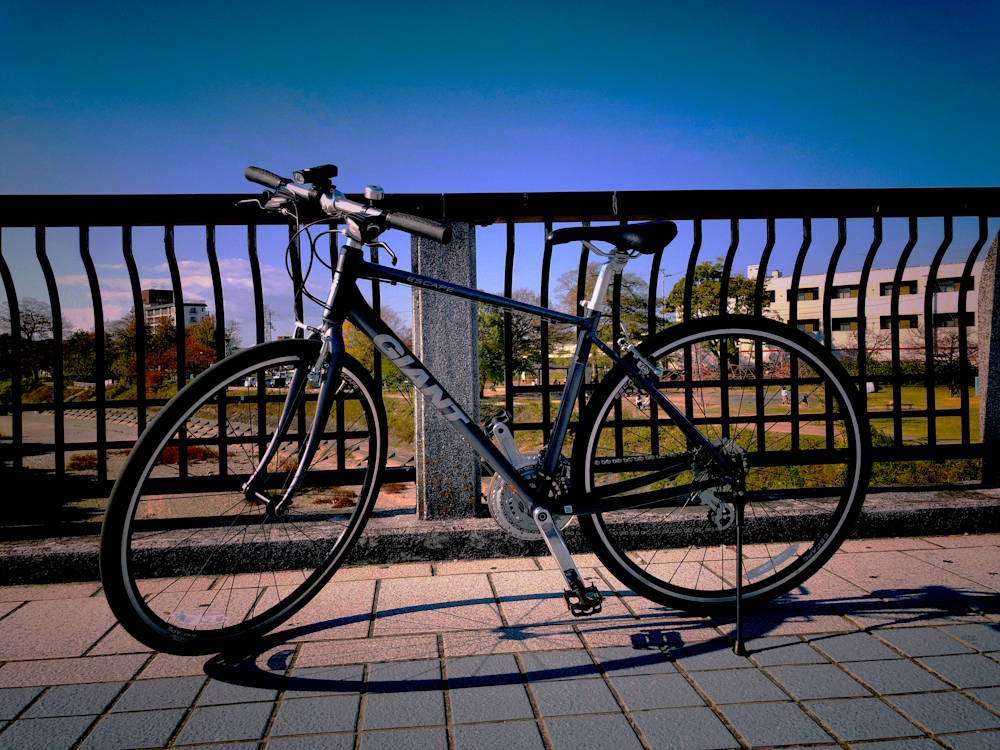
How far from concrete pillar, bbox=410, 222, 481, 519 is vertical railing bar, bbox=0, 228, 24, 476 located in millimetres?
1936

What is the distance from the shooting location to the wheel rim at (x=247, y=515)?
2.15 m

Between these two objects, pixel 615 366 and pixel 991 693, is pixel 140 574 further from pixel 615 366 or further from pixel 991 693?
pixel 991 693

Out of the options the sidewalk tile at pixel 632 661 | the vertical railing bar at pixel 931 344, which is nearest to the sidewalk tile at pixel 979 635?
the sidewalk tile at pixel 632 661

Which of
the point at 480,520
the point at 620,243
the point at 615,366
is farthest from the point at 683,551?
the point at 620,243

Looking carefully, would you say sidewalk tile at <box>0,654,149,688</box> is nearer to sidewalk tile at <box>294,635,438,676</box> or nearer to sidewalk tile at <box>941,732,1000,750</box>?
sidewalk tile at <box>294,635,438,676</box>

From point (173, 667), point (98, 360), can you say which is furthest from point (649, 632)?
point (98, 360)

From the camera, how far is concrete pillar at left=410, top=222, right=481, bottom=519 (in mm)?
2873

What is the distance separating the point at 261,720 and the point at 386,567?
1.16m

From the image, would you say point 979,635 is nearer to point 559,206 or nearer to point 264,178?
point 559,206

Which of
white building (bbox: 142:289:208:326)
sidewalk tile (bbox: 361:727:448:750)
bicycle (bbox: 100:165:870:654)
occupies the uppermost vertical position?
white building (bbox: 142:289:208:326)

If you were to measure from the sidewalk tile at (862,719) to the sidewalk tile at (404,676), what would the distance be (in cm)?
111

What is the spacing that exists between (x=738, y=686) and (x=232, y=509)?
226 centimetres

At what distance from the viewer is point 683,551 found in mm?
2951

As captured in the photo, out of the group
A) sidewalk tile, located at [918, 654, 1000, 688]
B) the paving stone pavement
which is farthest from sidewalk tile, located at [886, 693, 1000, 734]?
sidewalk tile, located at [918, 654, 1000, 688]
